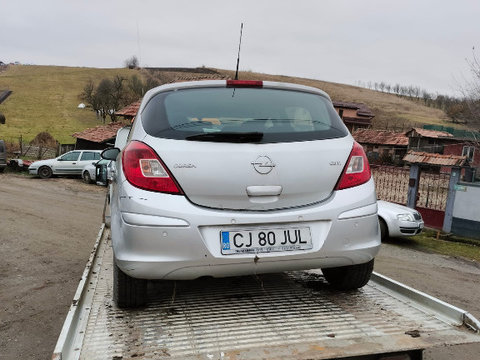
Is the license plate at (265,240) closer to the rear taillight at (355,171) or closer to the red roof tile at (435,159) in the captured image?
the rear taillight at (355,171)

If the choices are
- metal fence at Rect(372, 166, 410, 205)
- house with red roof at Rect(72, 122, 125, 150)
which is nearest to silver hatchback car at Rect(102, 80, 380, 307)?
metal fence at Rect(372, 166, 410, 205)

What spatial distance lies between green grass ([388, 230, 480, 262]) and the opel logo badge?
8940mm

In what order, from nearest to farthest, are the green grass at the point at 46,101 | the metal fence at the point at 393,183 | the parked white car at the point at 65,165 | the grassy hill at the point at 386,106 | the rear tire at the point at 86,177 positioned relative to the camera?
the metal fence at the point at 393,183 < the rear tire at the point at 86,177 < the parked white car at the point at 65,165 < the green grass at the point at 46,101 < the grassy hill at the point at 386,106

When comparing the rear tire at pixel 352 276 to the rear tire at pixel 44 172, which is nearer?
the rear tire at pixel 352 276

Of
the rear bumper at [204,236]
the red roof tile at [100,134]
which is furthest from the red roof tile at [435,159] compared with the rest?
the red roof tile at [100,134]

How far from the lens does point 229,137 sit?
258cm

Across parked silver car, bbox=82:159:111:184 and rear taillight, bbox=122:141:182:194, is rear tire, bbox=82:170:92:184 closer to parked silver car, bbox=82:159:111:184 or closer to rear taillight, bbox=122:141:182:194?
parked silver car, bbox=82:159:111:184

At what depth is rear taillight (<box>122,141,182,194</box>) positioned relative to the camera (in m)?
2.50

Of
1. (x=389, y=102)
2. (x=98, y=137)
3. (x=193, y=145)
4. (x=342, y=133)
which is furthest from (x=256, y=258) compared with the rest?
(x=389, y=102)

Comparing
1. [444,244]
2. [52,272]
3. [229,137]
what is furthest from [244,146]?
[444,244]

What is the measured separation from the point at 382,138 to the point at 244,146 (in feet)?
180

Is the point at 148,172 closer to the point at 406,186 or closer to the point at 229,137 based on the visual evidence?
the point at 229,137

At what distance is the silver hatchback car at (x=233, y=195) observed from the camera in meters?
2.47

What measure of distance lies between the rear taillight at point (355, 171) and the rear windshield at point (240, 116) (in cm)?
16
